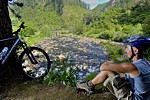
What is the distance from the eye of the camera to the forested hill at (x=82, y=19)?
210ft

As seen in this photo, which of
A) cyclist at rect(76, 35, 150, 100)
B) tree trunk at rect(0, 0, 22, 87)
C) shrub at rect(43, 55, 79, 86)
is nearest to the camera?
cyclist at rect(76, 35, 150, 100)

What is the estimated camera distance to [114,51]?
41.6 m

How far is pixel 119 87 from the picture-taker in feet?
12.0

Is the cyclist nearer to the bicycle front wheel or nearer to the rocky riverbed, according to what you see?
the bicycle front wheel

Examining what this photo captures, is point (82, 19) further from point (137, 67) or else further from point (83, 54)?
point (137, 67)

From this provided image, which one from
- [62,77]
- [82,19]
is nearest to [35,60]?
[62,77]

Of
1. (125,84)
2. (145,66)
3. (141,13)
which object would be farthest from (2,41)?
(141,13)

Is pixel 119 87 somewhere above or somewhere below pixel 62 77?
above

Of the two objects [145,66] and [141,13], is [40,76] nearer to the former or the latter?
[145,66]

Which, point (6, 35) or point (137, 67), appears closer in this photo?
point (137, 67)

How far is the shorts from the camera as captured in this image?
3619 millimetres

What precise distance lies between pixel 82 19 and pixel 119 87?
10694 cm

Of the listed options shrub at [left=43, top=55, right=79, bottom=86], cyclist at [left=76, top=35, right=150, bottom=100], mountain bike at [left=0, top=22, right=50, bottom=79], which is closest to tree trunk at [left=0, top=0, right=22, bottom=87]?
mountain bike at [left=0, top=22, right=50, bottom=79]

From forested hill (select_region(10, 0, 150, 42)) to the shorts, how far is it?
23.2m
